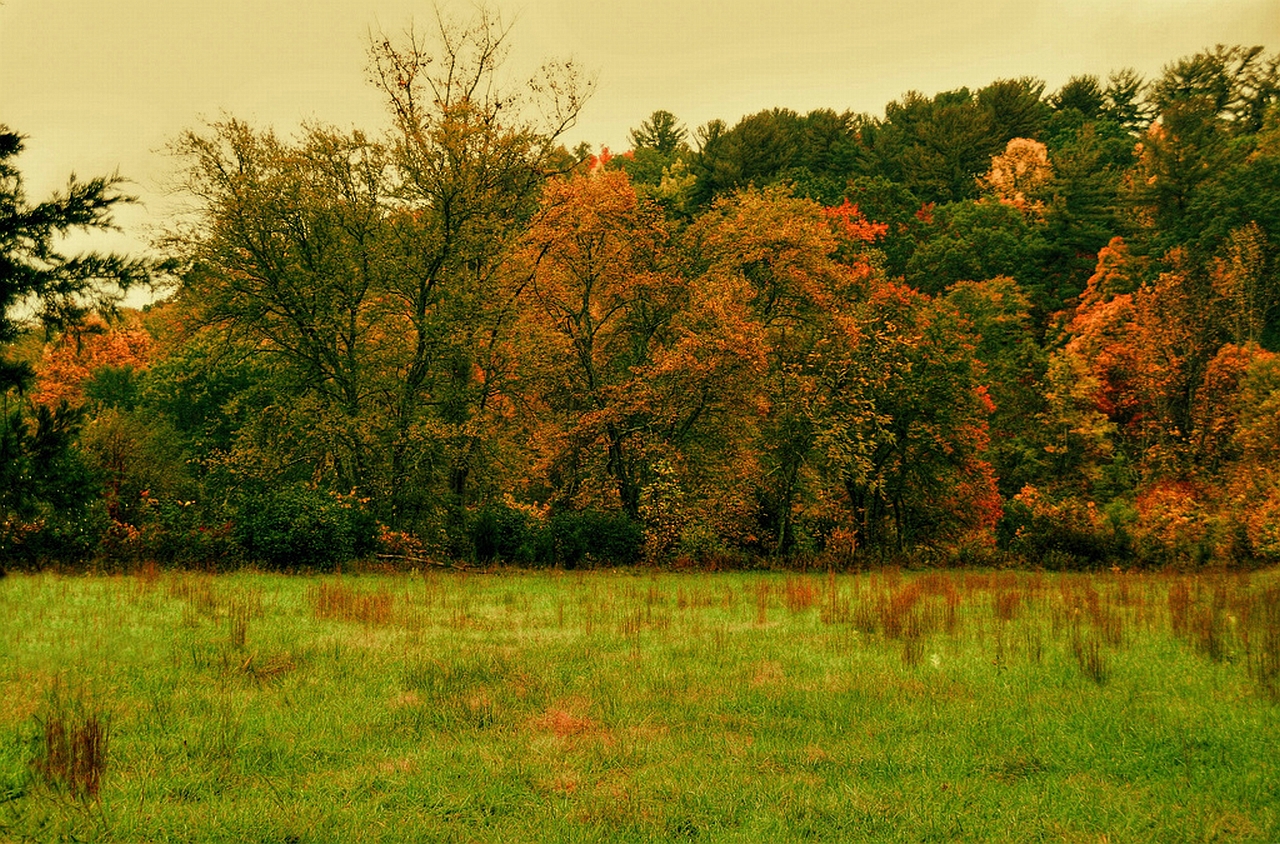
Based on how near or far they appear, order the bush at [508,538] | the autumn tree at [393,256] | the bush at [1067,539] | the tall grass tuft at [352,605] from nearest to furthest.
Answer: the tall grass tuft at [352,605], the bush at [508,538], the bush at [1067,539], the autumn tree at [393,256]

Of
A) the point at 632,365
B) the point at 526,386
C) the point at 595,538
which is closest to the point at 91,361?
the point at 526,386

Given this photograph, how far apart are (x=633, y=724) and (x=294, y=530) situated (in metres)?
13.9

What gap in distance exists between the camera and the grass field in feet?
16.1

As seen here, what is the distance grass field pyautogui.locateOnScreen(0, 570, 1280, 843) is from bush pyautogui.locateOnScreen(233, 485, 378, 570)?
6234 millimetres

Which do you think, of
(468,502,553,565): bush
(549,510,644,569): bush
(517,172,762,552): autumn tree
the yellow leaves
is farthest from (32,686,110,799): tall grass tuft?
the yellow leaves

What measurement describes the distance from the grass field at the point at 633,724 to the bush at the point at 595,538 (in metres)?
9.67

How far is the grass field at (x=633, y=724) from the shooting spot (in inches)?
194

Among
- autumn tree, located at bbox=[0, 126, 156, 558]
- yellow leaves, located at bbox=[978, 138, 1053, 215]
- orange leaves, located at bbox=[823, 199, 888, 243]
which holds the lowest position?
autumn tree, located at bbox=[0, 126, 156, 558]

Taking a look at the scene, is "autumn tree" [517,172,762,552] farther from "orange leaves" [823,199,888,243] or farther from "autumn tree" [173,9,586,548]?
"orange leaves" [823,199,888,243]

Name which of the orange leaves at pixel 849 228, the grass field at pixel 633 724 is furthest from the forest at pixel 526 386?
the grass field at pixel 633 724

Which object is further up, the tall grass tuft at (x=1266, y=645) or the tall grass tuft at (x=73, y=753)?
the tall grass tuft at (x=1266, y=645)

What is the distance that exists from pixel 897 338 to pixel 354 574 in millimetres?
18870

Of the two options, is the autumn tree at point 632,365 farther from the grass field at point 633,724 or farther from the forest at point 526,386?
the grass field at point 633,724

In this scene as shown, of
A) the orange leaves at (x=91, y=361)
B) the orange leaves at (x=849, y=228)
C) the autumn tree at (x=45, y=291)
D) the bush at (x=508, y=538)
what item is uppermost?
the orange leaves at (x=849, y=228)
